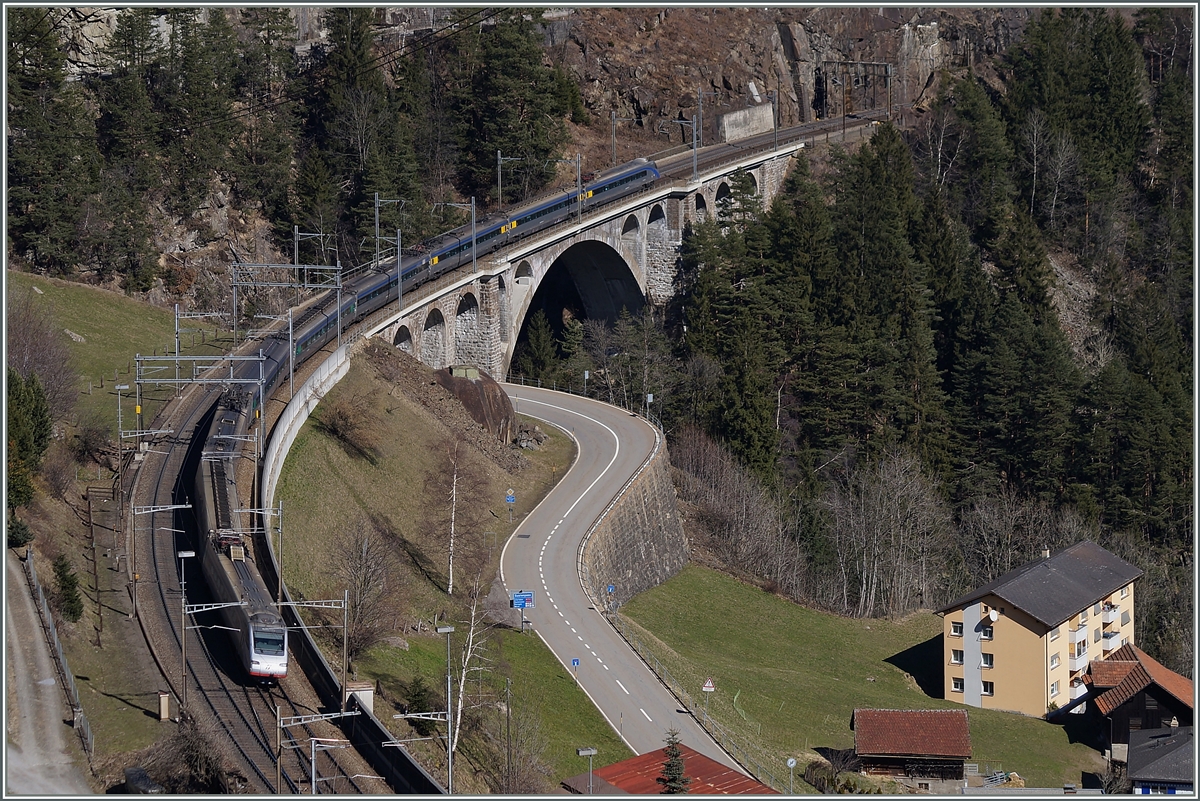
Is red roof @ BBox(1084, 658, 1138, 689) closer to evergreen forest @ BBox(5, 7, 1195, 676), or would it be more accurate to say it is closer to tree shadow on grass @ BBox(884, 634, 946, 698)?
tree shadow on grass @ BBox(884, 634, 946, 698)

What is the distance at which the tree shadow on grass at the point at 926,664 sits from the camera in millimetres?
82312

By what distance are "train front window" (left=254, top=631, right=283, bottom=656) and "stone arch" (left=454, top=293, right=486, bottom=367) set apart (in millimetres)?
52769

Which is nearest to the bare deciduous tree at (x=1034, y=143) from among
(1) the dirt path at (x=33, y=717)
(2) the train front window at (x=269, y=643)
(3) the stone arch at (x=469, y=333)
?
(3) the stone arch at (x=469, y=333)

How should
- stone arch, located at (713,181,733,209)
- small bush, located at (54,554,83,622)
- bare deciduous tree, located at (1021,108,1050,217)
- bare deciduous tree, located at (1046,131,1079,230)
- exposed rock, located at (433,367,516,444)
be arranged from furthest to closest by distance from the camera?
bare deciduous tree, located at (1021,108,1050,217)
bare deciduous tree, located at (1046,131,1079,230)
stone arch, located at (713,181,733,209)
exposed rock, located at (433,367,516,444)
small bush, located at (54,554,83,622)

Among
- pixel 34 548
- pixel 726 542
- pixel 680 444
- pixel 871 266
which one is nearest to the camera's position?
pixel 34 548

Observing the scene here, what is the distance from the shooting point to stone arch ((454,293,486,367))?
106 metres

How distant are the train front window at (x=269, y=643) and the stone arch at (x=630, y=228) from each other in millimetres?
→ 74449

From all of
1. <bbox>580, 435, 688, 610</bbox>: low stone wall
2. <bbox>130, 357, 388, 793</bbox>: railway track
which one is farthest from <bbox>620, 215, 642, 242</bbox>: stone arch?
<bbox>130, 357, 388, 793</bbox>: railway track

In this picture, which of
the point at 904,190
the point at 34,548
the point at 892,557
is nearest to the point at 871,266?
the point at 904,190

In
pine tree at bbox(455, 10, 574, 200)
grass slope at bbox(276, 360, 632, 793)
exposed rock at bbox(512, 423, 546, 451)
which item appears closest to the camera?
grass slope at bbox(276, 360, 632, 793)

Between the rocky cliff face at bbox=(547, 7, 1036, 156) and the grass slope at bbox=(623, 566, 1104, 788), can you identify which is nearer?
the grass slope at bbox=(623, 566, 1104, 788)

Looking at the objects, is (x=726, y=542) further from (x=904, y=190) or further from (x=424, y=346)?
(x=904, y=190)

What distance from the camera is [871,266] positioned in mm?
122688

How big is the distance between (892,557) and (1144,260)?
5888 centimetres
